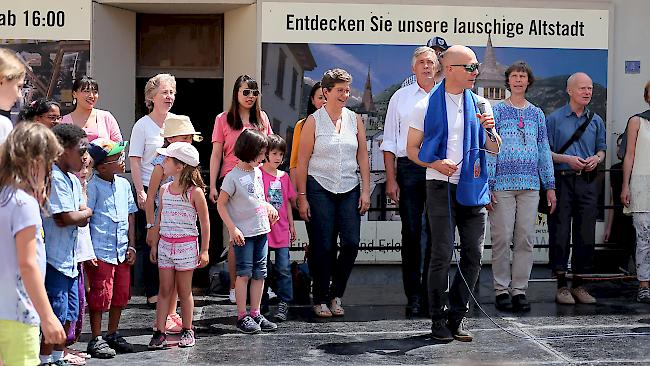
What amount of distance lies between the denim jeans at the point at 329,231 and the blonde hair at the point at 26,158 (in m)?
3.33

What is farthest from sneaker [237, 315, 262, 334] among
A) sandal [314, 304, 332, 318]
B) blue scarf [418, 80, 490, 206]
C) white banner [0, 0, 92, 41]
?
white banner [0, 0, 92, 41]

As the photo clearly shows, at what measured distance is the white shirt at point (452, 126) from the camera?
6.80 metres

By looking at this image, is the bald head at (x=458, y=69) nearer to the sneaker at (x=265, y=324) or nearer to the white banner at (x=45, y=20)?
the sneaker at (x=265, y=324)

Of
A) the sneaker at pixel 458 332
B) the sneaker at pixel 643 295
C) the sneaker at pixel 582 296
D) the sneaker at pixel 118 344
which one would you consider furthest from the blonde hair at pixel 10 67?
the sneaker at pixel 643 295

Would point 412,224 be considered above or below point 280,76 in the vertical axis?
below

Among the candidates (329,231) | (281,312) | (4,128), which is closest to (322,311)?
(281,312)

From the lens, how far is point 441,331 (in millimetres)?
6836

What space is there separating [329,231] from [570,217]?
2211mm

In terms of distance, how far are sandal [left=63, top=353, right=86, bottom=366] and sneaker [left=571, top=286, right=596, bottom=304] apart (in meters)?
4.30

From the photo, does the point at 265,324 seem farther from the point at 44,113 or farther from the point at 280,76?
the point at 280,76

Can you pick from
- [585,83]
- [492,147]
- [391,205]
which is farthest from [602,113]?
[492,147]

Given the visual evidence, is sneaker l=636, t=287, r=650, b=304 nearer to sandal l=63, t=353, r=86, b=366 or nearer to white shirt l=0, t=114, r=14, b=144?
sandal l=63, t=353, r=86, b=366

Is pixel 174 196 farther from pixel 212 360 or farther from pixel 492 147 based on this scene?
pixel 492 147

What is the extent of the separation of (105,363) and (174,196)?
121 cm
